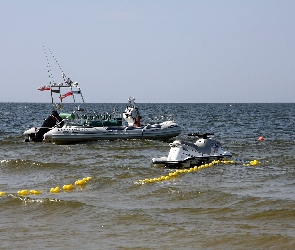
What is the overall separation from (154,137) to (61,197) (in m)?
17.4

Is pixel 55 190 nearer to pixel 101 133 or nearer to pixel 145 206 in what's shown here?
pixel 145 206

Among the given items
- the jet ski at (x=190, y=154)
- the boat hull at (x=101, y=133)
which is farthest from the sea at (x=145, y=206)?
the boat hull at (x=101, y=133)

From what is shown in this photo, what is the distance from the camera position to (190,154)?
18469 mm

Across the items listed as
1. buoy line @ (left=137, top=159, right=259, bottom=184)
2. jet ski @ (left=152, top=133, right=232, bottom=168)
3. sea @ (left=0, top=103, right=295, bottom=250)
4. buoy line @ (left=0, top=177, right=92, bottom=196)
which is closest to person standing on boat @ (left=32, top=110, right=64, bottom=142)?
sea @ (left=0, top=103, right=295, bottom=250)

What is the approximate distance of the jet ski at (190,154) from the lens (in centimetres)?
1831

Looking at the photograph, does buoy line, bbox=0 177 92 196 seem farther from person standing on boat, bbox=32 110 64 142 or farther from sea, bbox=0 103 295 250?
person standing on boat, bbox=32 110 64 142

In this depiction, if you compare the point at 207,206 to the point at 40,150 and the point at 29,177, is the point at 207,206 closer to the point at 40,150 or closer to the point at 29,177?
the point at 29,177

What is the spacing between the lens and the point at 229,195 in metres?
13.5

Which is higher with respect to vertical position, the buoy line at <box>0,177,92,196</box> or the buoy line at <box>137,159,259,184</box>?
the buoy line at <box>137,159,259,184</box>

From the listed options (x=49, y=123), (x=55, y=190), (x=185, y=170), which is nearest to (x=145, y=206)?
(x=55, y=190)

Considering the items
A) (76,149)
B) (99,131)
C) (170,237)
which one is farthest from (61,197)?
(99,131)

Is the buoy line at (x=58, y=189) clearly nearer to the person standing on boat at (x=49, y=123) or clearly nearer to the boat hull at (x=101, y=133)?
the boat hull at (x=101, y=133)

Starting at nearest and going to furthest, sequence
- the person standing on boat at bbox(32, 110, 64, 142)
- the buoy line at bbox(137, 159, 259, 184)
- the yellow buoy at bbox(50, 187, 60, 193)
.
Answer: the yellow buoy at bbox(50, 187, 60, 193) < the buoy line at bbox(137, 159, 259, 184) < the person standing on boat at bbox(32, 110, 64, 142)

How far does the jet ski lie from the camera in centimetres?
1831
